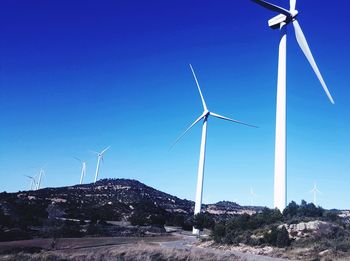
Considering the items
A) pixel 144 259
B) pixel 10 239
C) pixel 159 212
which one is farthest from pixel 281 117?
pixel 159 212

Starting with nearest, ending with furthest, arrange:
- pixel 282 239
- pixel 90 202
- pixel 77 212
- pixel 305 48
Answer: pixel 282 239 → pixel 305 48 → pixel 77 212 → pixel 90 202

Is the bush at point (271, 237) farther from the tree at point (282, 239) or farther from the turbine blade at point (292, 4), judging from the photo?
the turbine blade at point (292, 4)

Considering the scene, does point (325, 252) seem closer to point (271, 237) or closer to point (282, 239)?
point (282, 239)

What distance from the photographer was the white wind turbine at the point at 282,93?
152 feet

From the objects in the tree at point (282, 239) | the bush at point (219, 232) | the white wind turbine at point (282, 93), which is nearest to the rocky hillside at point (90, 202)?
the bush at point (219, 232)

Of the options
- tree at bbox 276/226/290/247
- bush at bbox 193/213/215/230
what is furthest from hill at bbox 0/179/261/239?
tree at bbox 276/226/290/247

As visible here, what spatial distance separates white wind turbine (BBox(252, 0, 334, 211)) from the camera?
4647 cm

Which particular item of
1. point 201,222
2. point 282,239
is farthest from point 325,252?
point 201,222

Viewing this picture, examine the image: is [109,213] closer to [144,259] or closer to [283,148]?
[283,148]

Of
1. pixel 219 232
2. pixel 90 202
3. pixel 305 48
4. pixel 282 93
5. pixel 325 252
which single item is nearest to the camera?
pixel 325 252

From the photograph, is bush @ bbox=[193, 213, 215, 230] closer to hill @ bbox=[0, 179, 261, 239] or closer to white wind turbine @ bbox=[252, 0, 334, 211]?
hill @ bbox=[0, 179, 261, 239]

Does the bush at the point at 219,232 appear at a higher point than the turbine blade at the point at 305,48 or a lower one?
lower

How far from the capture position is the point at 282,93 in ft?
159

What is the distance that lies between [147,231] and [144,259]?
4775 cm
